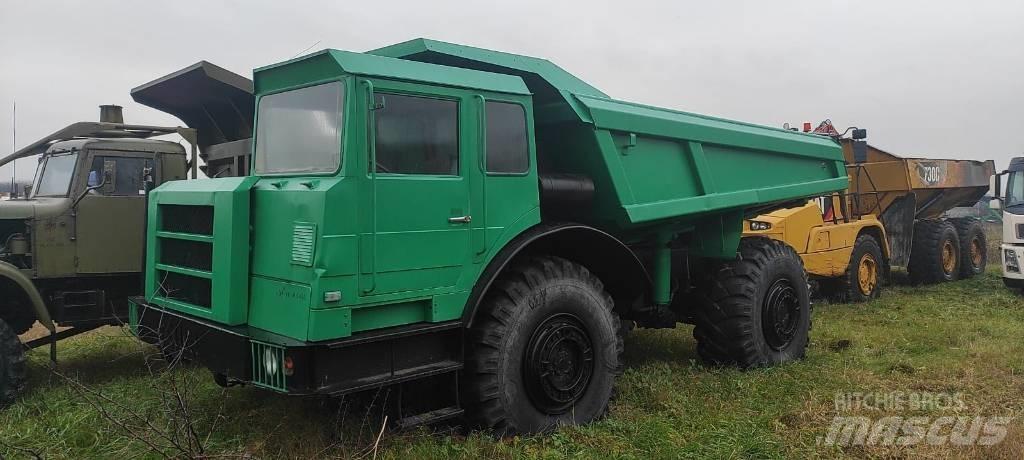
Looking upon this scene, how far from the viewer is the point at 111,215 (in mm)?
6848

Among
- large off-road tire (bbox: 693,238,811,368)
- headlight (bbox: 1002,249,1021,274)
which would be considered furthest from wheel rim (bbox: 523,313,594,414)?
headlight (bbox: 1002,249,1021,274)

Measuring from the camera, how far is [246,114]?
24.2ft

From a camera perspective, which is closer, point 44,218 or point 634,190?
point 634,190

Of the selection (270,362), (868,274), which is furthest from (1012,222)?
(270,362)

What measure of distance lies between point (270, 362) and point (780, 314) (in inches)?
184

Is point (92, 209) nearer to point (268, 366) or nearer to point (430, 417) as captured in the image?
point (268, 366)

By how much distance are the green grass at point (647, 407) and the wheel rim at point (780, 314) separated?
0.96 feet

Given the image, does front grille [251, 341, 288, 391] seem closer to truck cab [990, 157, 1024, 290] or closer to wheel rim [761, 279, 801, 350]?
wheel rim [761, 279, 801, 350]

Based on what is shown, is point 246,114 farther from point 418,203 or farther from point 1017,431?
point 1017,431

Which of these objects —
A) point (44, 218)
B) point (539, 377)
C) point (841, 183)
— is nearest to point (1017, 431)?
point (539, 377)

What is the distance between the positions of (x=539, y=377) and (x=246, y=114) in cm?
444

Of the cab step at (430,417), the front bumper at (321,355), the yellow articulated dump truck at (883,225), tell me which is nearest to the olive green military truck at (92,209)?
the front bumper at (321,355)

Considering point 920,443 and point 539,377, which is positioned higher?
point 539,377

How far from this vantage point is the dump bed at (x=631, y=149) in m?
5.20
